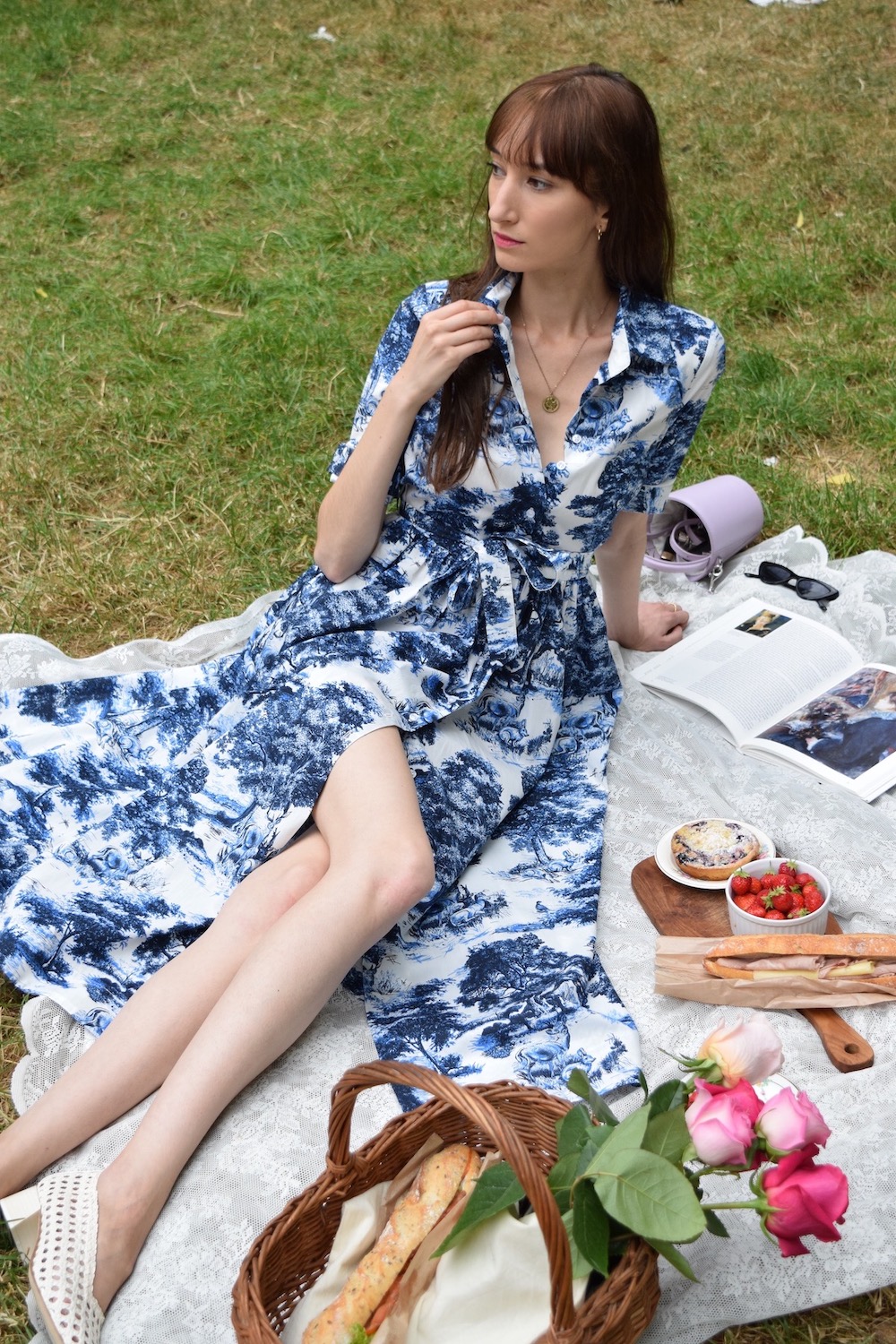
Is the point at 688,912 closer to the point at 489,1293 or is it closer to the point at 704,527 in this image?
the point at 489,1293

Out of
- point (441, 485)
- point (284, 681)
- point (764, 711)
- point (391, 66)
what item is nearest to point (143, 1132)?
point (284, 681)

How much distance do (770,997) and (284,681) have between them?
107 cm

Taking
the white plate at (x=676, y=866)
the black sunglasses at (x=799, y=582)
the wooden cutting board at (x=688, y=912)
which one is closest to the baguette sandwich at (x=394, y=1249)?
the wooden cutting board at (x=688, y=912)

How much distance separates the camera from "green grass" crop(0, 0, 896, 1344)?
404cm

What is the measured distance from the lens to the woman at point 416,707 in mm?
2275

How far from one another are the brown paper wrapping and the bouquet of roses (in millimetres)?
758

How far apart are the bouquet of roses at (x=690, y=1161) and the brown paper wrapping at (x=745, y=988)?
758 mm

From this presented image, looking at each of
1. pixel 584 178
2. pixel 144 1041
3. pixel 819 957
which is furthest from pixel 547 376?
pixel 144 1041

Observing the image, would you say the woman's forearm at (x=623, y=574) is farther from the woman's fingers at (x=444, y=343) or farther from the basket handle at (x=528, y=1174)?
the basket handle at (x=528, y=1174)

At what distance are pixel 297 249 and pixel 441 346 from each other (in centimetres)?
318

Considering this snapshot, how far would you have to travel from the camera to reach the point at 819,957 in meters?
2.45

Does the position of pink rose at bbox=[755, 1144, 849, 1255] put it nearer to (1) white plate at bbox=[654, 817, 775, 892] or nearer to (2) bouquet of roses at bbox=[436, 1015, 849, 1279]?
(2) bouquet of roses at bbox=[436, 1015, 849, 1279]

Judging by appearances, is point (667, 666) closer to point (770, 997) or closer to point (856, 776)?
point (856, 776)

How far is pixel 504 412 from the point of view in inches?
107
